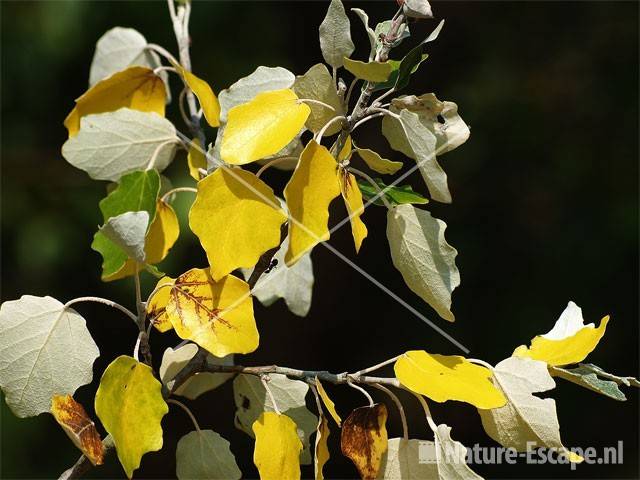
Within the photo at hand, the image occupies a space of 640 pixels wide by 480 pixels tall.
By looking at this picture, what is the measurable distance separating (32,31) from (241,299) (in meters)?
1.41

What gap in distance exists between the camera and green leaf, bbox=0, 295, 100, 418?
463mm

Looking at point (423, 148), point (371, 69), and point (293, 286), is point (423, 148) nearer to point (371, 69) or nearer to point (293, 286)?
point (371, 69)

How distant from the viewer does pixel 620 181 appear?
1.96 m

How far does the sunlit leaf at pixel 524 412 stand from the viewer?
0.43m

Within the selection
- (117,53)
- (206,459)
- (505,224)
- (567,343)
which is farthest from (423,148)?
(505,224)

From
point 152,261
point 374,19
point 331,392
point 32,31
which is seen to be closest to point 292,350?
point 331,392

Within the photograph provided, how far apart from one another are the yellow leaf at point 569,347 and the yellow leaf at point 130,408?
0.20 meters

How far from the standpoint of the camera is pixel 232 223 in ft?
1.39

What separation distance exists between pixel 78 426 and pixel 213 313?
0.29ft

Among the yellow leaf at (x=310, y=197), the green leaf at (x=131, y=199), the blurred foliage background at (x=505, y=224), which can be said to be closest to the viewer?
the yellow leaf at (x=310, y=197)

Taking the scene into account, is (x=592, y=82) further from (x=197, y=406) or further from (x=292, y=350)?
(x=197, y=406)

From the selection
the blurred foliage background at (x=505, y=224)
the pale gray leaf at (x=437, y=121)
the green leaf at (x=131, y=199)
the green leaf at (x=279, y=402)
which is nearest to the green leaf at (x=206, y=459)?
the green leaf at (x=279, y=402)

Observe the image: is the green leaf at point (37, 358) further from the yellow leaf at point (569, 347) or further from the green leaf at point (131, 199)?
the yellow leaf at point (569, 347)

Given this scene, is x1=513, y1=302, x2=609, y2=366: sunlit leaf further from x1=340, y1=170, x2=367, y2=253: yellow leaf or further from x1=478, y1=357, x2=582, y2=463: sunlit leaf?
x1=340, y1=170, x2=367, y2=253: yellow leaf
